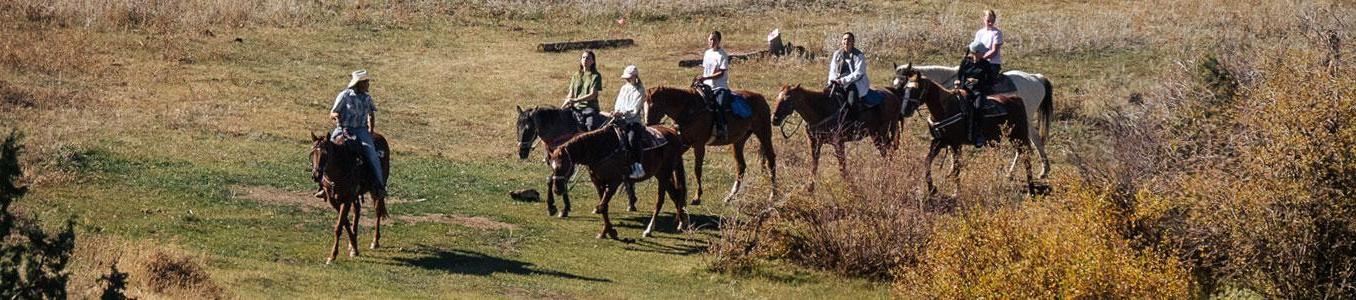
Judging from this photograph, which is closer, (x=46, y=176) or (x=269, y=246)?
(x=269, y=246)

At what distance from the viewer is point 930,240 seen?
73.1ft

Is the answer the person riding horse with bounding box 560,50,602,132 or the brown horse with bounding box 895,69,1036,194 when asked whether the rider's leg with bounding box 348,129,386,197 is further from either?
the brown horse with bounding box 895,69,1036,194

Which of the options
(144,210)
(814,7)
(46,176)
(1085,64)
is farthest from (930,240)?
(814,7)

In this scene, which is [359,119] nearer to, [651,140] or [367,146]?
[367,146]

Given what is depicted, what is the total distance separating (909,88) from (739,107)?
262cm

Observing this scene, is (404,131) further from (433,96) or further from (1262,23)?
(1262,23)

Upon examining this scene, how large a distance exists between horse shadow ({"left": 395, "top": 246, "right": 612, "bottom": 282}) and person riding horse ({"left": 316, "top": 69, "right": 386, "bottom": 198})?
110 cm

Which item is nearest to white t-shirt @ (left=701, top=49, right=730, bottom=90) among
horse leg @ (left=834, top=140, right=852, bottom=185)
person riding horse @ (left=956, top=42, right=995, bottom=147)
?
horse leg @ (left=834, top=140, right=852, bottom=185)

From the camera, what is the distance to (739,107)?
27891mm

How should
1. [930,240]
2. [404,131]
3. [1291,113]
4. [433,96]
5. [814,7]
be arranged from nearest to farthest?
[1291,113]
[930,240]
[404,131]
[433,96]
[814,7]

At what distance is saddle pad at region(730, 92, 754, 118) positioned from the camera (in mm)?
27750

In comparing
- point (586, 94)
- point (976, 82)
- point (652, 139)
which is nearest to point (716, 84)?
point (586, 94)

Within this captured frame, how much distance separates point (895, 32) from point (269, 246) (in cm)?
2613

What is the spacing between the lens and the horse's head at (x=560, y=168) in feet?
74.7
